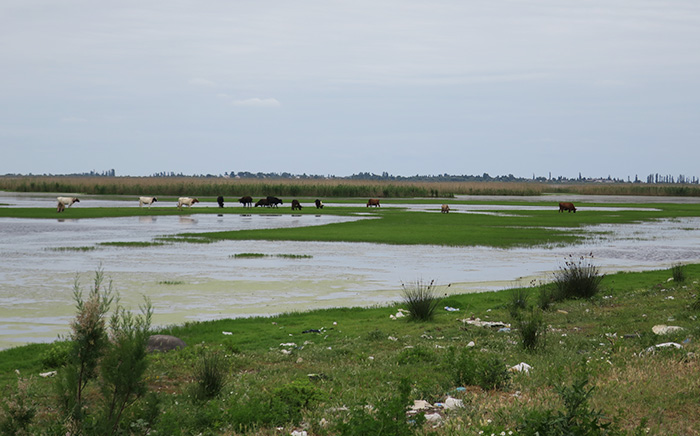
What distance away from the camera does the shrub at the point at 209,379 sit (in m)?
8.62

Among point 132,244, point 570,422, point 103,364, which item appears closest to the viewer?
point 103,364

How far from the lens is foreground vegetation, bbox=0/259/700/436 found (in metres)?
6.54

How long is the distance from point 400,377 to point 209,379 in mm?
2663

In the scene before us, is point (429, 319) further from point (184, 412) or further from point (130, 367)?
point (130, 367)

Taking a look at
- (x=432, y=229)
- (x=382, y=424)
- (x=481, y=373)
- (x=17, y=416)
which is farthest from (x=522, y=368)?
(x=432, y=229)

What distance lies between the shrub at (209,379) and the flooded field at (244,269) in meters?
6.20

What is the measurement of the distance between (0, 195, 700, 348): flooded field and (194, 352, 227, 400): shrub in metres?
6.20

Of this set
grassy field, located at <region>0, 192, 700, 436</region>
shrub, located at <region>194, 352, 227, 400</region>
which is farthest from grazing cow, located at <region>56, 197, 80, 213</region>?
shrub, located at <region>194, 352, 227, 400</region>

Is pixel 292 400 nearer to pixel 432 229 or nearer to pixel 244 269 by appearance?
pixel 244 269

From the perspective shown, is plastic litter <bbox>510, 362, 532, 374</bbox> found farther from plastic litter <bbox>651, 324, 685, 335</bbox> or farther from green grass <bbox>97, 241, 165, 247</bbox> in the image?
green grass <bbox>97, 241, 165, 247</bbox>

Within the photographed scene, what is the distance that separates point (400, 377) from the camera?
375 inches

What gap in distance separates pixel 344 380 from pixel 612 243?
29552 mm

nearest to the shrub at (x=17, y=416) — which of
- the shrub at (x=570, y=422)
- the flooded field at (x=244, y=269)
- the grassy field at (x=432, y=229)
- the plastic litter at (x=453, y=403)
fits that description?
the plastic litter at (x=453, y=403)

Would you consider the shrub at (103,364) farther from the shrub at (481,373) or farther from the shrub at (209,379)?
the shrub at (481,373)
